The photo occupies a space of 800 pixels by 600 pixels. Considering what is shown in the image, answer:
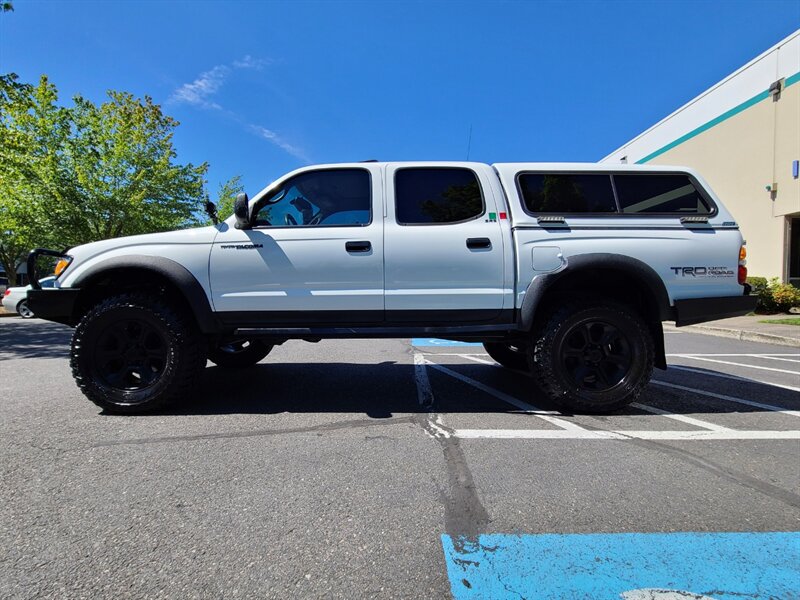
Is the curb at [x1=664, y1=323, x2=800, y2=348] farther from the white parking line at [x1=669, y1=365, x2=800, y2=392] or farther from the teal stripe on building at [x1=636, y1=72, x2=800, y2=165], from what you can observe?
the teal stripe on building at [x1=636, y1=72, x2=800, y2=165]

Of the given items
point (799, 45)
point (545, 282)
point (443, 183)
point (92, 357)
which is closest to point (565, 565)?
point (545, 282)

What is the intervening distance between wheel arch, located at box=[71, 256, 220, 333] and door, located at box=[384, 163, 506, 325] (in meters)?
1.60

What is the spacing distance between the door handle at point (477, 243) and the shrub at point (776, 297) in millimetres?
13895

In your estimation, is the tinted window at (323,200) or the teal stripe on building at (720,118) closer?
the tinted window at (323,200)

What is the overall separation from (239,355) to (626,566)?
473 centimetres

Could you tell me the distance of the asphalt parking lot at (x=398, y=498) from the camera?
5.82ft

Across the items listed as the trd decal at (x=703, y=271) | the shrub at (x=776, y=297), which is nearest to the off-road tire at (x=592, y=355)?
the trd decal at (x=703, y=271)

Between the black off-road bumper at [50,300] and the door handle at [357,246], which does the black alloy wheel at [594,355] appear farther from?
the black off-road bumper at [50,300]

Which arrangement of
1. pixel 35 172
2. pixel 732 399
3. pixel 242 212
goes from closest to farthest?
pixel 242 212 < pixel 732 399 < pixel 35 172

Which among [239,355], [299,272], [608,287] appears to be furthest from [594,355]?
[239,355]

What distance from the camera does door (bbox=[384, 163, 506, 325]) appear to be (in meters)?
3.80

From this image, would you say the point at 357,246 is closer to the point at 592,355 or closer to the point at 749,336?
the point at 592,355

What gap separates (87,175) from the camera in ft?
68.3

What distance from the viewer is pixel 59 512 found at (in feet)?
7.34
